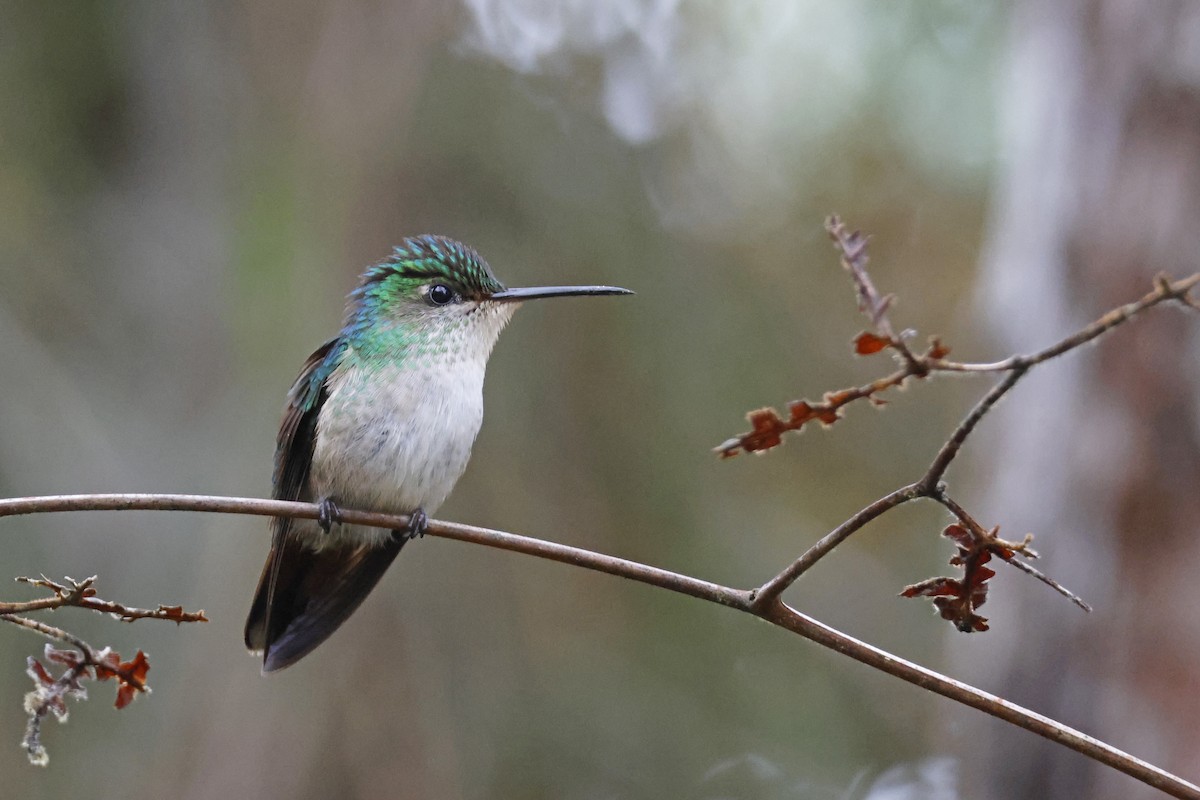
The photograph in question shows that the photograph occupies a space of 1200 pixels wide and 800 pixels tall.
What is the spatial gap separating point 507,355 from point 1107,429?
10.6ft

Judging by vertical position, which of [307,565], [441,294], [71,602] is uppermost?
[441,294]

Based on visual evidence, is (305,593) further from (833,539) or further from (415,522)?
(833,539)

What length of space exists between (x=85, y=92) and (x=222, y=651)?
3908 millimetres

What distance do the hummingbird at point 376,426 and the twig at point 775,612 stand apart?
1246mm

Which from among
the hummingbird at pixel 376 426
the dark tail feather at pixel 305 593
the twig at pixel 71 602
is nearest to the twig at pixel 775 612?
the twig at pixel 71 602

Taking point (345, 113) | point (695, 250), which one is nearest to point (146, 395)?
point (345, 113)

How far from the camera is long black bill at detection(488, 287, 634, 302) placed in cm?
297

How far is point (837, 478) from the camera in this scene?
6941mm

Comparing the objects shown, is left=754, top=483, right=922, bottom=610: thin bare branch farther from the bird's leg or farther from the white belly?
the white belly

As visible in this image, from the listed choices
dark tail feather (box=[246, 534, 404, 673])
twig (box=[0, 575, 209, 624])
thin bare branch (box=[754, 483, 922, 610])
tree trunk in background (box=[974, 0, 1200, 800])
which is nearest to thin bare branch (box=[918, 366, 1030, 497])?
thin bare branch (box=[754, 483, 922, 610])

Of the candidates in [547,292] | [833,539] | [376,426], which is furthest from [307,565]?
[833,539]

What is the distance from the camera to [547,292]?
328 cm

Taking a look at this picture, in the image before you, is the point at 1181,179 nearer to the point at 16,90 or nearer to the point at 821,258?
the point at 821,258

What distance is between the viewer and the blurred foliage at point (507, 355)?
5664mm
